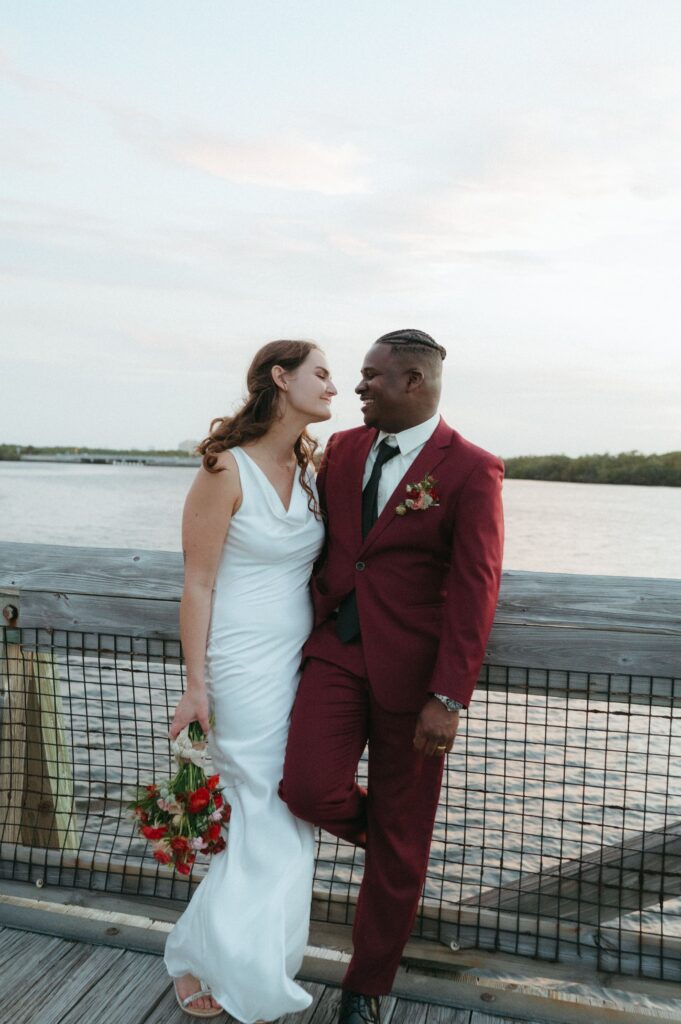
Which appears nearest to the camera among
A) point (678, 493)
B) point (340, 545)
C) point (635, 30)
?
point (340, 545)

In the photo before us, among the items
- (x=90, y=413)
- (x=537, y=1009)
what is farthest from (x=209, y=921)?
(x=90, y=413)

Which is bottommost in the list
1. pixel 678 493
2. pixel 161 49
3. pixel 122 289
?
pixel 678 493

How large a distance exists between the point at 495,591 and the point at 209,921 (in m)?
1.29

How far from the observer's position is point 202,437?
300 cm

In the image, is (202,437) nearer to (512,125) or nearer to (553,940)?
(553,940)

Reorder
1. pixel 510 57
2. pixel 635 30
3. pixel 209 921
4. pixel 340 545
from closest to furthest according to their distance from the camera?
1. pixel 209 921
2. pixel 340 545
3. pixel 635 30
4. pixel 510 57

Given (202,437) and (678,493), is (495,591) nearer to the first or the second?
(202,437)

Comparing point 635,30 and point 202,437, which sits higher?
point 635,30

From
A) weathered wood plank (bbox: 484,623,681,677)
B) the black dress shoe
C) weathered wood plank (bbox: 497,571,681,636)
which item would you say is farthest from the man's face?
the black dress shoe

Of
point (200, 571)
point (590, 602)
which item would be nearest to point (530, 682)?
point (590, 602)

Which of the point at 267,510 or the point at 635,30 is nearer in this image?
the point at 267,510

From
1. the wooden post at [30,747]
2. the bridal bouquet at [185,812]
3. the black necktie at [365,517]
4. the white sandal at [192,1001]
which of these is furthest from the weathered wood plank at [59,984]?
the black necktie at [365,517]

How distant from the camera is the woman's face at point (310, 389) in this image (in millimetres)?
2908

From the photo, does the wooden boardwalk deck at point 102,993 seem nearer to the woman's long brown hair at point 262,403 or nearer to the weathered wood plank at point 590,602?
the weathered wood plank at point 590,602
